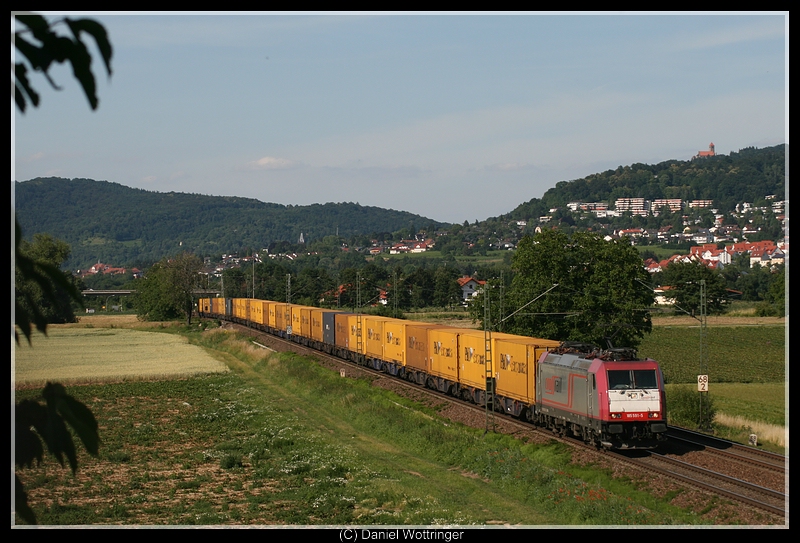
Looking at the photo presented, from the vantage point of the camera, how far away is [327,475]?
25.6 meters

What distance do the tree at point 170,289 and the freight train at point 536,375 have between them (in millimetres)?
65977

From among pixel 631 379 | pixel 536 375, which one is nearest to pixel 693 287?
pixel 536 375

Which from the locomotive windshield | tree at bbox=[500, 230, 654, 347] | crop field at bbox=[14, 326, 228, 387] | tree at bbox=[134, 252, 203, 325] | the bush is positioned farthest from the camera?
tree at bbox=[134, 252, 203, 325]

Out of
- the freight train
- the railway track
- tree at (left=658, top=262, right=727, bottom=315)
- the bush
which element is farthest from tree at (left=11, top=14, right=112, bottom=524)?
tree at (left=658, top=262, right=727, bottom=315)

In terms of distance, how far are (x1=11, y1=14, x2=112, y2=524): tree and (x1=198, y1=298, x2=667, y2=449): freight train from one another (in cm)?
2312

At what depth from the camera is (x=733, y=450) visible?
27484mm

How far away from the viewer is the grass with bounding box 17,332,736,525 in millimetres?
20734

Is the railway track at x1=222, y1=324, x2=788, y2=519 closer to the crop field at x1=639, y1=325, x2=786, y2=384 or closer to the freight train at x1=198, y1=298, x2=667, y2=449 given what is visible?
the freight train at x1=198, y1=298, x2=667, y2=449

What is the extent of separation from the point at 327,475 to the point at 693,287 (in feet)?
307

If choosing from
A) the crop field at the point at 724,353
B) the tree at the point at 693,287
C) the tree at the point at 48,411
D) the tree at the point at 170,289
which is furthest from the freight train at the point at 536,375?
the tree at the point at 170,289

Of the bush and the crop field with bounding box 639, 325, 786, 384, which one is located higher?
the bush

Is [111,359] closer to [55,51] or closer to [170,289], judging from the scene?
[170,289]
